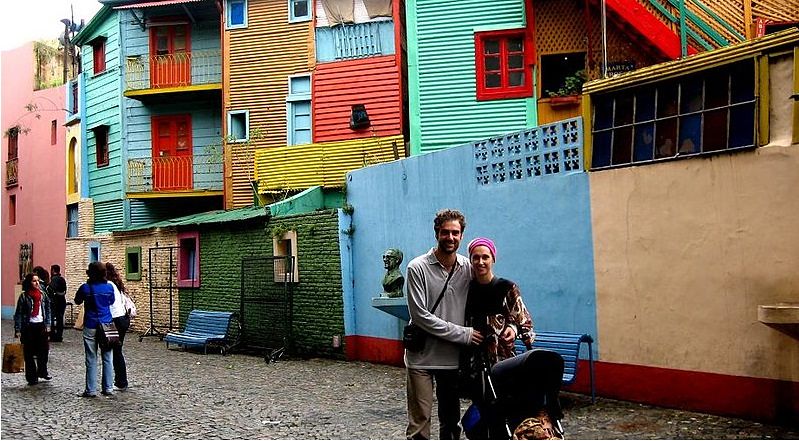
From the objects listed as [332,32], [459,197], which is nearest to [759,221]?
[459,197]

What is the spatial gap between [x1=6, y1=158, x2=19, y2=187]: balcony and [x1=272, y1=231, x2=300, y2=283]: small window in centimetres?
2123

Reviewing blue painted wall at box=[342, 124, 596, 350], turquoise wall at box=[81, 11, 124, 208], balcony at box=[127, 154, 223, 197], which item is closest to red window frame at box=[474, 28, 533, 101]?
blue painted wall at box=[342, 124, 596, 350]

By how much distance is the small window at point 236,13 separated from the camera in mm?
23906

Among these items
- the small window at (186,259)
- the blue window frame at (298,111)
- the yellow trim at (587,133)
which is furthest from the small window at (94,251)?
the yellow trim at (587,133)

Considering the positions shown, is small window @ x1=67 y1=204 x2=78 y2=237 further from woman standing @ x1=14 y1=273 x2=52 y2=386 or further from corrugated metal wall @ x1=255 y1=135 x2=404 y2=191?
woman standing @ x1=14 y1=273 x2=52 y2=386

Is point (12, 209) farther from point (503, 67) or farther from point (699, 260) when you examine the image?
point (699, 260)

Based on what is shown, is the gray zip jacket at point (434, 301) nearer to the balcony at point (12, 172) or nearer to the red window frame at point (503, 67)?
the red window frame at point (503, 67)

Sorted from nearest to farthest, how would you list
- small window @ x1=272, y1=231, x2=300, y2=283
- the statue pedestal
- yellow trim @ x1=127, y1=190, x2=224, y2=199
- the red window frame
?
1. the statue pedestal
2. small window @ x1=272, y1=231, x2=300, y2=283
3. the red window frame
4. yellow trim @ x1=127, y1=190, x2=224, y2=199

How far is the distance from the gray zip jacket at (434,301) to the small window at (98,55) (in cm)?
2470

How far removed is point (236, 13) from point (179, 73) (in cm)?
293

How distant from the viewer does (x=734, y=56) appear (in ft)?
28.3

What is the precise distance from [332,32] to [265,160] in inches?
144

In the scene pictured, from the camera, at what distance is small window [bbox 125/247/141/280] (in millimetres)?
24334

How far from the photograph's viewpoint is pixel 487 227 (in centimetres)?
1222
